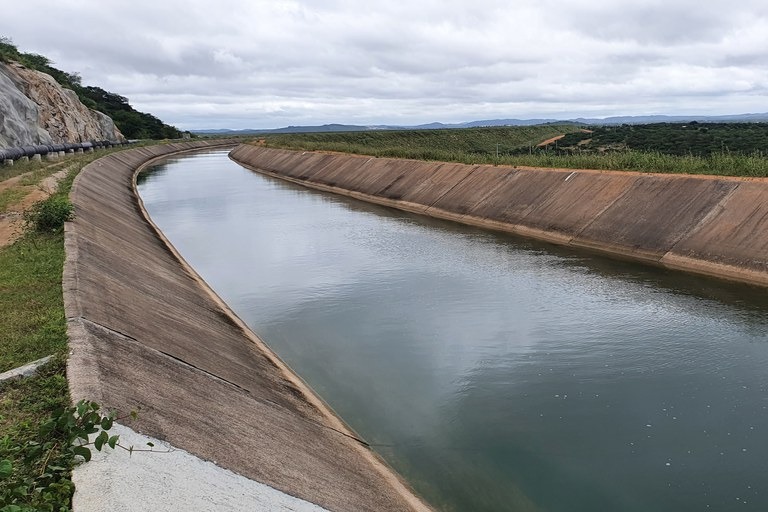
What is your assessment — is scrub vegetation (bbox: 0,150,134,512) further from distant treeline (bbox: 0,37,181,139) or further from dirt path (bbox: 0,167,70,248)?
distant treeline (bbox: 0,37,181,139)

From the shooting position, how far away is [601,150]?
4959 centimetres

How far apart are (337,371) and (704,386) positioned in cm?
635

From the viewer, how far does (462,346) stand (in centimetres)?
1232

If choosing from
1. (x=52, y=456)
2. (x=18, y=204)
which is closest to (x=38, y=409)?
(x=52, y=456)

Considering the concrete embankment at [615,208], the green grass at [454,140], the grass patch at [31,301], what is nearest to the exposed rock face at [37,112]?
the green grass at [454,140]

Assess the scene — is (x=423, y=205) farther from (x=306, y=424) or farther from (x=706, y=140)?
(x=706, y=140)

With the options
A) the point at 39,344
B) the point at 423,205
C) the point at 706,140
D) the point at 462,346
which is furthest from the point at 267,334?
the point at 706,140

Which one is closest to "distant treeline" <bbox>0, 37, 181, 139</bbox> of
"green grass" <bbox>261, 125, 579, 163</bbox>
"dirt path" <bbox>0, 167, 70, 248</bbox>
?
"green grass" <bbox>261, 125, 579, 163</bbox>

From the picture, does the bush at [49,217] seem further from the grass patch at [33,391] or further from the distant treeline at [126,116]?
the distant treeline at [126,116]

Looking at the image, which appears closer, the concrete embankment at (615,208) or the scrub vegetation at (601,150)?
the concrete embankment at (615,208)

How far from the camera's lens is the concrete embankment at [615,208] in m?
17.4

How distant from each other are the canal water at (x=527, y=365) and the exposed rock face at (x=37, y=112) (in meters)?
26.3

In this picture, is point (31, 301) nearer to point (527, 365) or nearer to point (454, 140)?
point (527, 365)

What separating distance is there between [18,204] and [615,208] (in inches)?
807
